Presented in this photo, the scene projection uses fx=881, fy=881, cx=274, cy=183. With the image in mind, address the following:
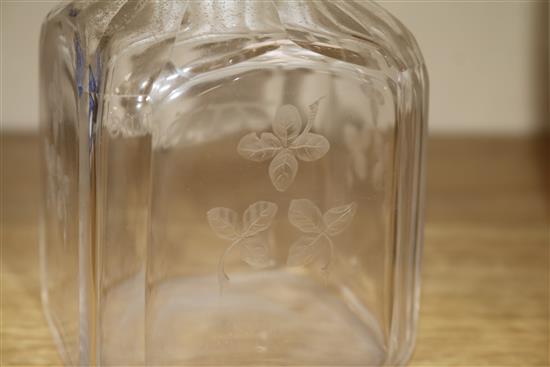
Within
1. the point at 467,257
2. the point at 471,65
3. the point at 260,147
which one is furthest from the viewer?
the point at 471,65

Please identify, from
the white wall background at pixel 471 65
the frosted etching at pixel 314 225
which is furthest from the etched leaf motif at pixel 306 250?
the white wall background at pixel 471 65

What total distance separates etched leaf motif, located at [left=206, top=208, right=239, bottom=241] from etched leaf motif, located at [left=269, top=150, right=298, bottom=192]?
0.02 metres

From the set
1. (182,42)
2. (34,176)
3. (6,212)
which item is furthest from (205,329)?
(34,176)

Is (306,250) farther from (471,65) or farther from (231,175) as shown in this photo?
(471,65)

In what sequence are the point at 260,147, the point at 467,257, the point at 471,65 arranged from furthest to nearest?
the point at 471,65, the point at 467,257, the point at 260,147

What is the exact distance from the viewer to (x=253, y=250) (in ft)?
1.34

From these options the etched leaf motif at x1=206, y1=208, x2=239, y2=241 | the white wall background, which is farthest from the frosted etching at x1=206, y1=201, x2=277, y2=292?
the white wall background

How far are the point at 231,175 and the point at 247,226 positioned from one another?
0.08ft

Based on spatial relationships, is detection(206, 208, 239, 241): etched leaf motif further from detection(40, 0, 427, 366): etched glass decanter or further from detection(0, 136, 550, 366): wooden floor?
detection(0, 136, 550, 366): wooden floor

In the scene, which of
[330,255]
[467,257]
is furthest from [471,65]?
[330,255]

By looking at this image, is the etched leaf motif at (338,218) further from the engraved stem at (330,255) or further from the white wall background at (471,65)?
the white wall background at (471,65)

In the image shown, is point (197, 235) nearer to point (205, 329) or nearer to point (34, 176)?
point (205, 329)

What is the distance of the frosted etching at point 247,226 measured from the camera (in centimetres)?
40

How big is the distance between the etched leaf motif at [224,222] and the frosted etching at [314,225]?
0.09 ft
